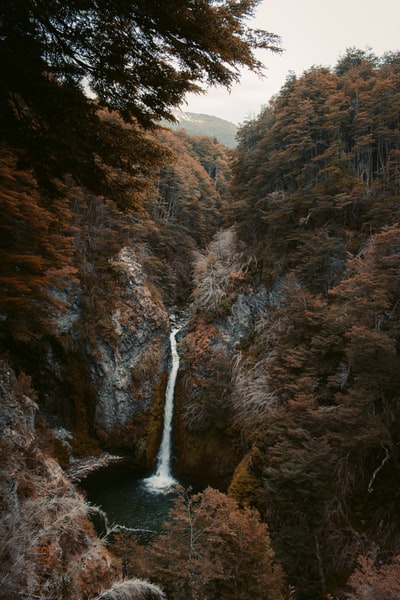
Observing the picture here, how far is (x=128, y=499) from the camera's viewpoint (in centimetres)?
1331

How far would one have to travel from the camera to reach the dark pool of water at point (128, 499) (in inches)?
476

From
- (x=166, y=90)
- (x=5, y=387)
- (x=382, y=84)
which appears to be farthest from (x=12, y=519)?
(x=382, y=84)

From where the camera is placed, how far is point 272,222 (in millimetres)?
17781

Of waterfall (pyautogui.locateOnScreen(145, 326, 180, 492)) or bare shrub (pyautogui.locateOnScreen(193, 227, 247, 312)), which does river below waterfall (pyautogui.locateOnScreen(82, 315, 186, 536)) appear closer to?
waterfall (pyautogui.locateOnScreen(145, 326, 180, 492))

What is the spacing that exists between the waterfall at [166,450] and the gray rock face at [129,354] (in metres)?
0.89

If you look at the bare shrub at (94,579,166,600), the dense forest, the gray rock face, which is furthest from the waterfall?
the bare shrub at (94,579,166,600)

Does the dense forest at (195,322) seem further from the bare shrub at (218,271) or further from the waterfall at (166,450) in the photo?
the waterfall at (166,450)

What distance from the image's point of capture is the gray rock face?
54.8 ft

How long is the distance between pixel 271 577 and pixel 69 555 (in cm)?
395

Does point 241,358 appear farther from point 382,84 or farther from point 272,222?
point 382,84

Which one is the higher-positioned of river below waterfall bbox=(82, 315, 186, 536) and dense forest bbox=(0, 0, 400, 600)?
dense forest bbox=(0, 0, 400, 600)

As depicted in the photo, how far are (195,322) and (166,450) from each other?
703 cm

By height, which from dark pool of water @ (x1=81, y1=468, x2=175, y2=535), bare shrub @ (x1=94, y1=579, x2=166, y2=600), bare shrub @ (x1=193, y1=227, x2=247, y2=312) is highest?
bare shrub @ (x1=193, y1=227, x2=247, y2=312)

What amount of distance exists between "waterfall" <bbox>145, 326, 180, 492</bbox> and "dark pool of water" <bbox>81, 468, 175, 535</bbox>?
47 centimetres
